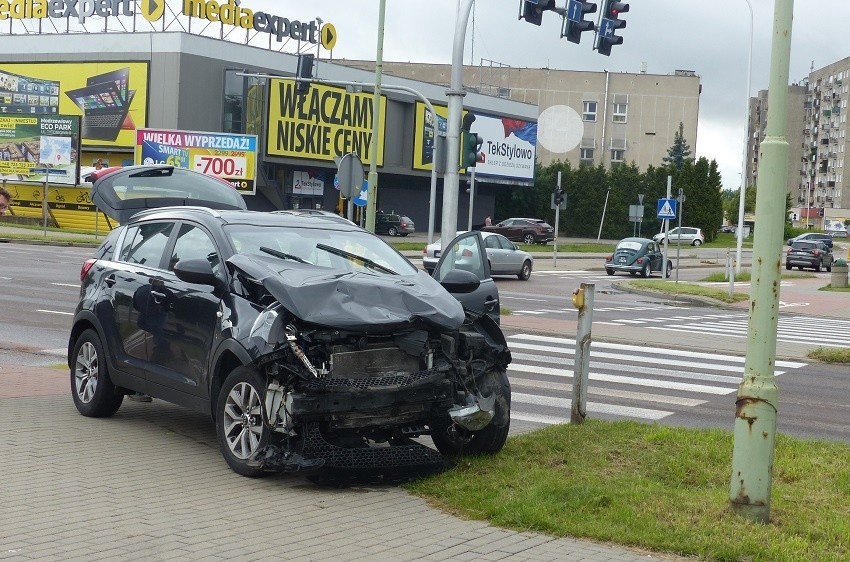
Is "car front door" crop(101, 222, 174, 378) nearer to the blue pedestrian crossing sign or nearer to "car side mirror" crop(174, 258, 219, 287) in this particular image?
"car side mirror" crop(174, 258, 219, 287)

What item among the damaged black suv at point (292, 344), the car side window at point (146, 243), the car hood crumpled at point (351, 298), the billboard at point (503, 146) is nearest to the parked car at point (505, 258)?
the car side window at point (146, 243)

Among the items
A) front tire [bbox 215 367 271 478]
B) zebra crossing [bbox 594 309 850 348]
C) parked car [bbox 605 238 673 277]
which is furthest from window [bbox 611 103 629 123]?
front tire [bbox 215 367 271 478]

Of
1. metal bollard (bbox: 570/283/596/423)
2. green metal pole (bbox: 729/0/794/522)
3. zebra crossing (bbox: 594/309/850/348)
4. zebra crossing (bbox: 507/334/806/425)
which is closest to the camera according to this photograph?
green metal pole (bbox: 729/0/794/522)

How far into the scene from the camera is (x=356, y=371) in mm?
7105

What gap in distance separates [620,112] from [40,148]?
207 feet

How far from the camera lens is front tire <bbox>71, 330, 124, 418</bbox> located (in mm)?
9125

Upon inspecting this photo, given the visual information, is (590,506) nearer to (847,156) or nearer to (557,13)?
(557,13)

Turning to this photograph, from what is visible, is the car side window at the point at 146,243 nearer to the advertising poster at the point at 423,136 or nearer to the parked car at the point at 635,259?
the parked car at the point at 635,259

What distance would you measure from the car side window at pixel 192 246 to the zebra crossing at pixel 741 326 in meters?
12.7

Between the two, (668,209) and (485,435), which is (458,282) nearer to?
(485,435)

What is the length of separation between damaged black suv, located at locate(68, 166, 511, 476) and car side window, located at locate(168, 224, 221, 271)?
14 mm

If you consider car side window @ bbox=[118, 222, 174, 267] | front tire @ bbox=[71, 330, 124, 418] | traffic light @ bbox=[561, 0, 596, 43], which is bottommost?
front tire @ bbox=[71, 330, 124, 418]

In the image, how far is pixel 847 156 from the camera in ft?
502

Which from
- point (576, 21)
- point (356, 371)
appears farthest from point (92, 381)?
point (576, 21)
